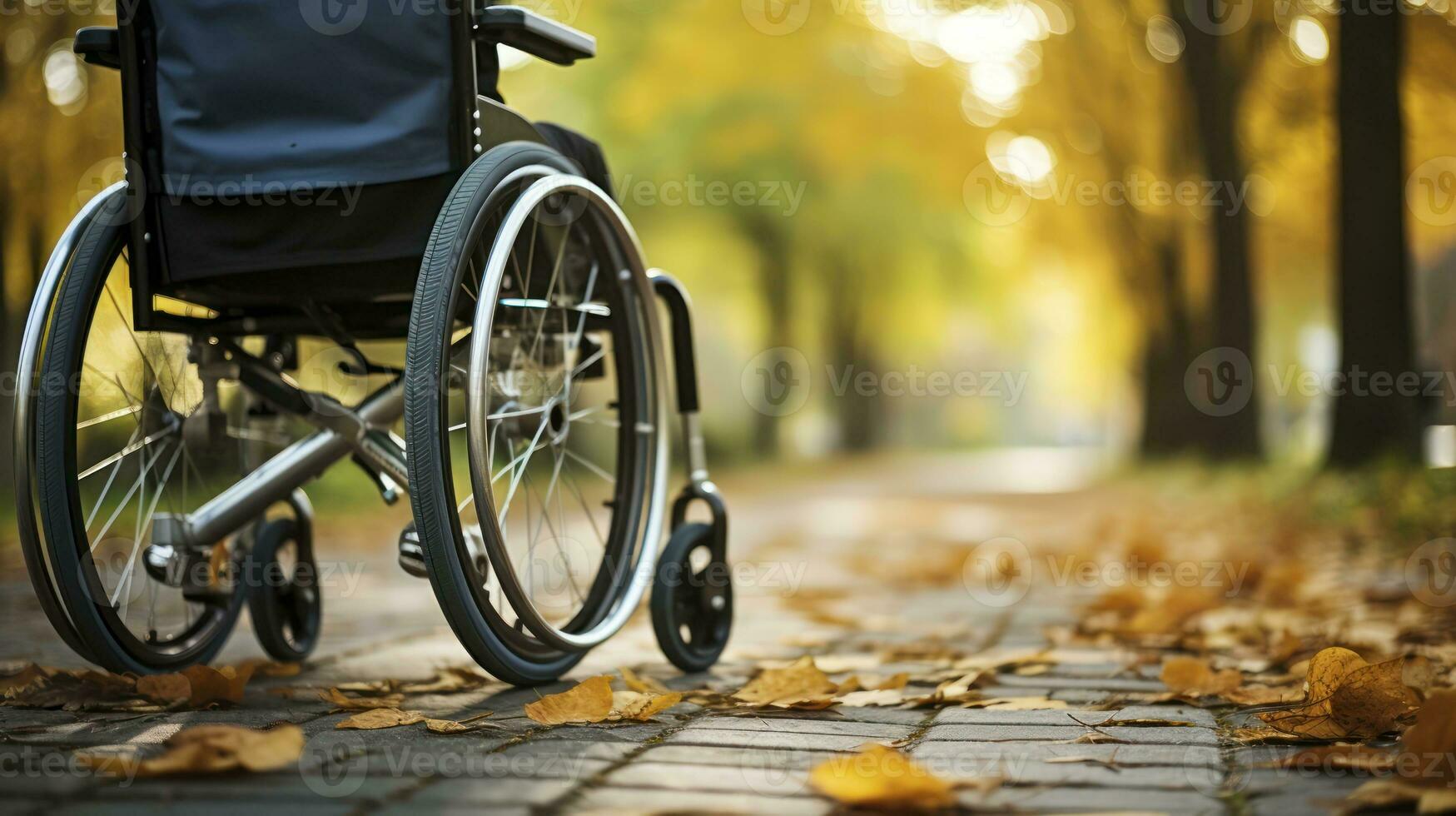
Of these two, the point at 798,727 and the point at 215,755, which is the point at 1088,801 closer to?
the point at 798,727

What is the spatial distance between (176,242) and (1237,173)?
33.7ft

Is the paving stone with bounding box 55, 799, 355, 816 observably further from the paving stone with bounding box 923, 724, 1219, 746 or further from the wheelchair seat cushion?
the wheelchair seat cushion

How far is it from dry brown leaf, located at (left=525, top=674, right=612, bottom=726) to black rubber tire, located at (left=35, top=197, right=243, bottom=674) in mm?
886

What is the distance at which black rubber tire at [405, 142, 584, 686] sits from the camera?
2.38 m

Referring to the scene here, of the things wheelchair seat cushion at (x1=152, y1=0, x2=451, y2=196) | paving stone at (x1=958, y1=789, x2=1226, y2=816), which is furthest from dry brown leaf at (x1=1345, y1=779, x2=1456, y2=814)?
wheelchair seat cushion at (x1=152, y1=0, x2=451, y2=196)

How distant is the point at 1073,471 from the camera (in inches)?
853

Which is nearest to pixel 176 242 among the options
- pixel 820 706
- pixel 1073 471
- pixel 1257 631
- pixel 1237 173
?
pixel 820 706

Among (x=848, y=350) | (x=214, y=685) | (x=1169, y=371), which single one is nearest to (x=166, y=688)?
(x=214, y=685)

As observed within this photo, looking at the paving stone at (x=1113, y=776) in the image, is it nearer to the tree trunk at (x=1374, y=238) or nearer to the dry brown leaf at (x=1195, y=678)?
the dry brown leaf at (x=1195, y=678)

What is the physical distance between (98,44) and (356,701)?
4.92 ft

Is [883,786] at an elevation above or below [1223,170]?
below

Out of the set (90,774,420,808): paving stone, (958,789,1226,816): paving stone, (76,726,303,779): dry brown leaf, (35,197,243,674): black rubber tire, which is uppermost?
(35,197,243,674): black rubber tire

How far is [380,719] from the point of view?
7.89 ft

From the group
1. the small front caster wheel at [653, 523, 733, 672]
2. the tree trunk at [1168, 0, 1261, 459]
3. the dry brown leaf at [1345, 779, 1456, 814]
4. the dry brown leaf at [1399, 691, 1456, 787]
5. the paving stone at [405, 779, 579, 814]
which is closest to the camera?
the dry brown leaf at [1345, 779, 1456, 814]
